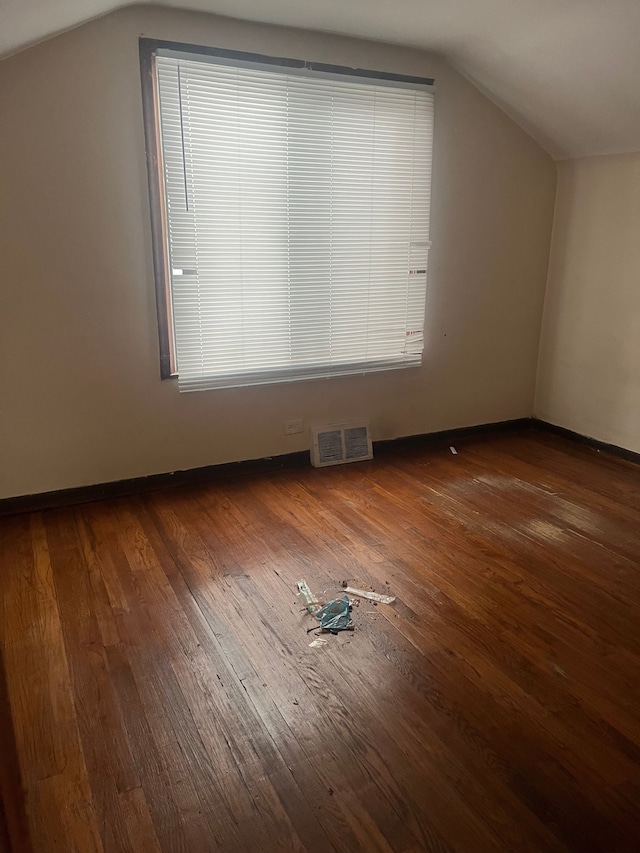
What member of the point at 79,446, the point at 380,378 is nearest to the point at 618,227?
the point at 380,378

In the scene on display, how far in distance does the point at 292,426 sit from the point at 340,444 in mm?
345

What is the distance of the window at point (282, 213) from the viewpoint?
296 cm

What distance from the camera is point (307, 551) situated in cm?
274

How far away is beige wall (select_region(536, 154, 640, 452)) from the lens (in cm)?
372

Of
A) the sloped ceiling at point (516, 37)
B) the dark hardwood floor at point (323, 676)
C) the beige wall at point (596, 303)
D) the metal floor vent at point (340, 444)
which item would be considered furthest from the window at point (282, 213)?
the beige wall at point (596, 303)

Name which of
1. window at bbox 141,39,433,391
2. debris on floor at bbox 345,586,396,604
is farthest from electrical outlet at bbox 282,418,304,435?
debris on floor at bbox 345,586,396,604

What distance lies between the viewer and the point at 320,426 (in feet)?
12.2

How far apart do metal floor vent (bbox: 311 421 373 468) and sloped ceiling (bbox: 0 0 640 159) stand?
2173mm

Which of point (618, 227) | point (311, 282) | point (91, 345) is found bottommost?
point (91, 345)

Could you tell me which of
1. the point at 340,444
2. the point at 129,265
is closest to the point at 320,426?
the point at 340,444

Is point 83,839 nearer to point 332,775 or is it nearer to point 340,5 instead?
point 332,775

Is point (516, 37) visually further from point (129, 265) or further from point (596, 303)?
Result: point (129, 265)

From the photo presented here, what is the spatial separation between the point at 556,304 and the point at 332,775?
360 cm

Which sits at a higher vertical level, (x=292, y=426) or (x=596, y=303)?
(x=596, y=303)
